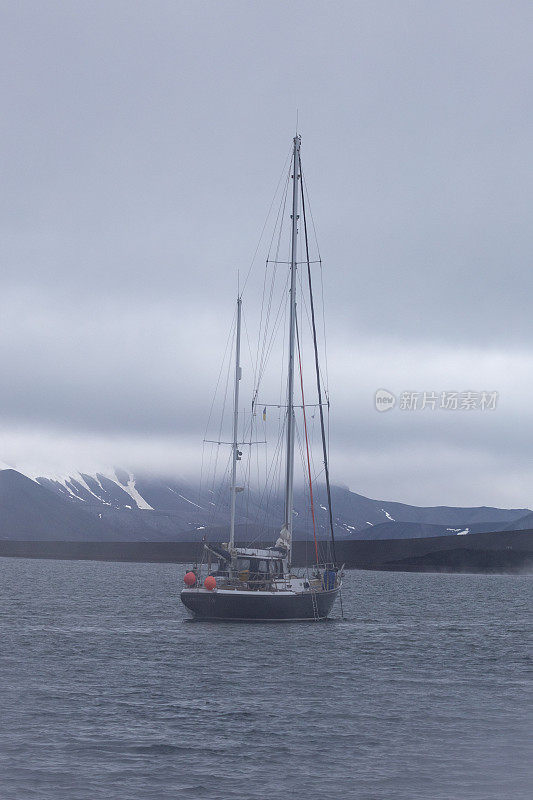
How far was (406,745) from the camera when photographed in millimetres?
28734

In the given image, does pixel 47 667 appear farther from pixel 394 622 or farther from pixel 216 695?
pixel 394 622

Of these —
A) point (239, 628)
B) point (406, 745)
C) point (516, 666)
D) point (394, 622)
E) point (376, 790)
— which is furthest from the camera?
point (394, 622)

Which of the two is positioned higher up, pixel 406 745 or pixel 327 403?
pixel 327 403

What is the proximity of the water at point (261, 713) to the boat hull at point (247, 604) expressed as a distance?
3.61 feet

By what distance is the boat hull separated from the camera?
56906 millimetres

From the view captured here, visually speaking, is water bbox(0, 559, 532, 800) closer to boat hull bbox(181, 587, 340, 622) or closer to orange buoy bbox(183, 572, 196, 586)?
boat hull bbox(181, 587, 340, 622)

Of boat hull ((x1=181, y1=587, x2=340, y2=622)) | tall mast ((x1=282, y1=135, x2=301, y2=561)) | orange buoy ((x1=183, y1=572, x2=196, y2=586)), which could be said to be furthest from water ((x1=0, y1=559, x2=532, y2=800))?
tall mast ((x1=282, y1=135, x2=301, y2=561))

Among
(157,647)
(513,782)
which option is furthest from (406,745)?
(157,647)

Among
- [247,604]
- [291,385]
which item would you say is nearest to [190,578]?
[247,604]

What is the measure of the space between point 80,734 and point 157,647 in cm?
2302

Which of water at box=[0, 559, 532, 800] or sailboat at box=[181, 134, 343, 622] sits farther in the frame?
sailboat at box=[181, 134, 343, 622]

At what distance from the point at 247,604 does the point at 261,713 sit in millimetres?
23296

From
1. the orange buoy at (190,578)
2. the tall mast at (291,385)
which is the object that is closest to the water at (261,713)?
the orange buoy at (190,578)

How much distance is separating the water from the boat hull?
1100mm
